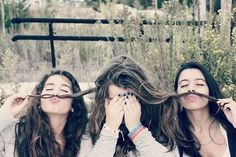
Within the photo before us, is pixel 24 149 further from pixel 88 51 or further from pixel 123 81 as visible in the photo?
pixel 88 51

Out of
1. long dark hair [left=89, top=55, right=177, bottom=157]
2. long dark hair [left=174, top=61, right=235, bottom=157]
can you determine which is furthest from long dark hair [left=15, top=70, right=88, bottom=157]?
long dark hair [left=174, top=61, right=235, bottom=157]

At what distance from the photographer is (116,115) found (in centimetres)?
319

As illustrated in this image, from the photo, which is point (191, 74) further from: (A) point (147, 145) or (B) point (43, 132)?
(B) point (43, 132)

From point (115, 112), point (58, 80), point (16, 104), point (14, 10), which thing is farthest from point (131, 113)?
point (14, 10)

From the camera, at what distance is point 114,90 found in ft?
10.7

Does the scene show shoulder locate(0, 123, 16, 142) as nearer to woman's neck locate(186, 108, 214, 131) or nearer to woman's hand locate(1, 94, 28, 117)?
woman's hand locate(1, 94, 28, 117)

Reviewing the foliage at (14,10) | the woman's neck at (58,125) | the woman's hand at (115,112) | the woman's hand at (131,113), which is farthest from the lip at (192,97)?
the foliage at (14,10)

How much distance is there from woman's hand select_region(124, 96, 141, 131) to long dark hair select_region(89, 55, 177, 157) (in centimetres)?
6

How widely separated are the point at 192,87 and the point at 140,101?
33 centimetres

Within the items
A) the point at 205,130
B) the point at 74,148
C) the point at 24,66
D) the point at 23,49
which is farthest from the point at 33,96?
the point at 23,49

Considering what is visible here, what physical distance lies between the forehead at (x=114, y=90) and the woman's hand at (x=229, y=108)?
1.88 feet

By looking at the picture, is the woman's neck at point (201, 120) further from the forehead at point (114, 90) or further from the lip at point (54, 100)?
the lip at point (54, 100)

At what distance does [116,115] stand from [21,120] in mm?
633

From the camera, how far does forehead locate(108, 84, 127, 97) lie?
325cm
